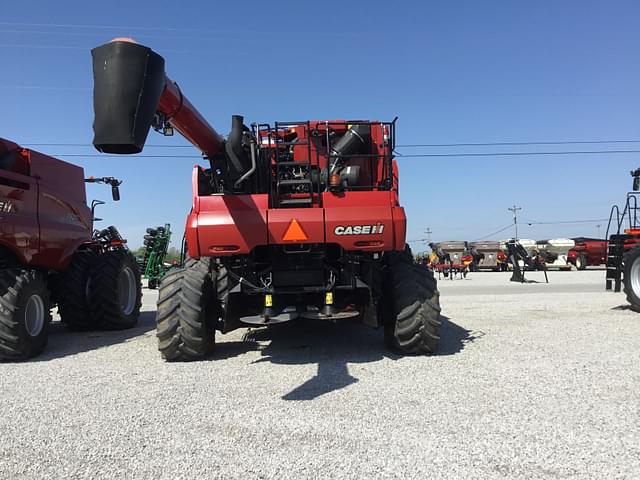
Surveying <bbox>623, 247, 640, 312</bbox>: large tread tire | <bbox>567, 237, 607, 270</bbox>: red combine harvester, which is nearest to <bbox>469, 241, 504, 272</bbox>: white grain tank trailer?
<bbox>567, 237, 607, 270</bbox>: red combine harvester

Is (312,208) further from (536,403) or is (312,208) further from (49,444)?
(49,444)

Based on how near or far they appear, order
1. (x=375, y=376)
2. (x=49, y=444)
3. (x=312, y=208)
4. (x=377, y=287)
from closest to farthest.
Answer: (x=49, y=444), (x=375, y=376), (x=312, y=208), (x=377, y=287)

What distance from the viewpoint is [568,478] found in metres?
2.66

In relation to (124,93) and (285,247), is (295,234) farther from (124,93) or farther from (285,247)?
(124,93)

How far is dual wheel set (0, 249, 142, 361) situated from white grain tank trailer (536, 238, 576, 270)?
3315 centimetres

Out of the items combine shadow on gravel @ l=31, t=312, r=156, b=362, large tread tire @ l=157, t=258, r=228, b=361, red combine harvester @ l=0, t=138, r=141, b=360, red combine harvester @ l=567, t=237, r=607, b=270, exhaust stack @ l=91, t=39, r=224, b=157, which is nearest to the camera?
exhaust stack @ l=91, t=39, r=224, b=157

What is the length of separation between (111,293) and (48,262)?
1146mm

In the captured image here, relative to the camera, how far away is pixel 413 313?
18.4 feet

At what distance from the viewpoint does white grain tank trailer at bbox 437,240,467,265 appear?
34.4m

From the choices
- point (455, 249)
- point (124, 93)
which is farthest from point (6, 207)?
point (455, 249)

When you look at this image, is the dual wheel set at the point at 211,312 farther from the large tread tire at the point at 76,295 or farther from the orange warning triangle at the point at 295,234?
the large tread tire at the point at 76,295

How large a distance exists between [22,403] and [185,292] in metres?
1.96

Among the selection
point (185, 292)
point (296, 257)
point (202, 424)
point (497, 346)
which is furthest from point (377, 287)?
point (202, 424)

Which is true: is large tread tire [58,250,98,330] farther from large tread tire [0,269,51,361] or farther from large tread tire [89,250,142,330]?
large tread tire [0,269,51,361]
